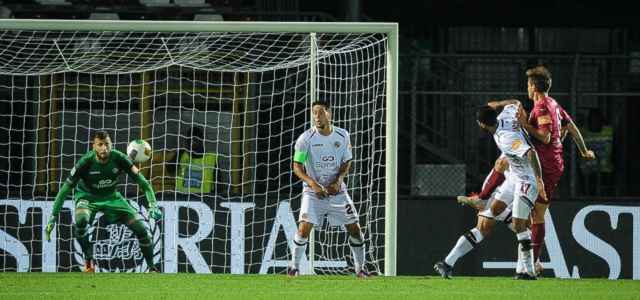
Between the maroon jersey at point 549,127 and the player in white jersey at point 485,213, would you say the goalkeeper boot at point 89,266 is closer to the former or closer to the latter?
the player in white jersey at point 485,213

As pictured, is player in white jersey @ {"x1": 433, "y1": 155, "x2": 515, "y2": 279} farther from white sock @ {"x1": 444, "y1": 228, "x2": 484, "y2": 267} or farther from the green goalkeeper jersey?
the green goalkeeper jersey

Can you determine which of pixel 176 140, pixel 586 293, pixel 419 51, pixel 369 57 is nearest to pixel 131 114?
pixel 176 140

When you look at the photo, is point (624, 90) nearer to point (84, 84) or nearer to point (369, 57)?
point (369, 57)

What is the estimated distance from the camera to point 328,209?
1347cm

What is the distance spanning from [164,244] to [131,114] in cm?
164

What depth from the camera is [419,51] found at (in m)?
20.7

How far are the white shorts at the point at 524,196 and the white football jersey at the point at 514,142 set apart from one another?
5 centimetres

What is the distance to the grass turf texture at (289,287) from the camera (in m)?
10.9

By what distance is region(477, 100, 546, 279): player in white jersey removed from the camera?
12.5 metres

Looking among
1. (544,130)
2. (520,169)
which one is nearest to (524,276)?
(520,169)

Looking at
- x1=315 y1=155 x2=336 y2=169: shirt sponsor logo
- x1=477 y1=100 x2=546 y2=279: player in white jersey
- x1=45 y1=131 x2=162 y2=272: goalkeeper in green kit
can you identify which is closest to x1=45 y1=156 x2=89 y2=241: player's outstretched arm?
x1=45 y1=131 x2=162 y2=272: goalkeeper in green kit

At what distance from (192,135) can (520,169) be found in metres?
4.92

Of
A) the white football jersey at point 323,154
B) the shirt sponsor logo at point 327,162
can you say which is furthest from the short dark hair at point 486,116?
the shirt sponsor logo at point 327,162

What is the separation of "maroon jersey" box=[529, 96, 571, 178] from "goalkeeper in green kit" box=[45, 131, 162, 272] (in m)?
3.97
